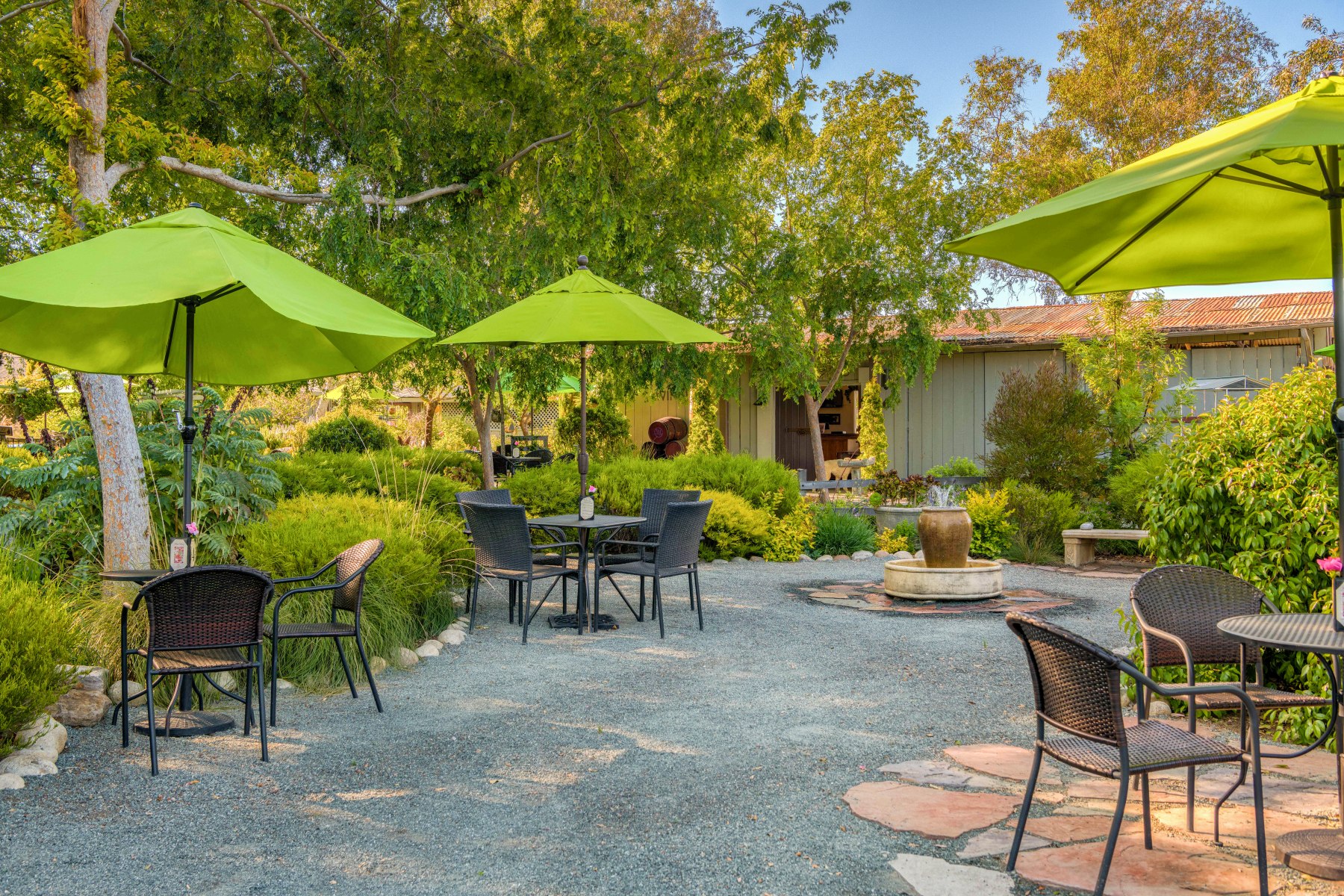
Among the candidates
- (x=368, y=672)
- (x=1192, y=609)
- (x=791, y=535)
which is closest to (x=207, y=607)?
(x=368, y=672)

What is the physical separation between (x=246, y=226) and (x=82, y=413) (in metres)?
2.48

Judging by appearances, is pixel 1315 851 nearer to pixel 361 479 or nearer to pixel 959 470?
pixel 361 479

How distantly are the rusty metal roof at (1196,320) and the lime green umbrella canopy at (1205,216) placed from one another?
1173 cm

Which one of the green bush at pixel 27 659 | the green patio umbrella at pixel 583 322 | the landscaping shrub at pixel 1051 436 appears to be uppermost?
the green patio umbrella at pixel 583 322

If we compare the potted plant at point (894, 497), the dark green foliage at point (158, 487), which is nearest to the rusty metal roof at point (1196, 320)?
the potted plant at point (894, 497)

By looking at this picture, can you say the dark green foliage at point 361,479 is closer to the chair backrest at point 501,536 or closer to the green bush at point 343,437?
the chair backrest at point 501,536

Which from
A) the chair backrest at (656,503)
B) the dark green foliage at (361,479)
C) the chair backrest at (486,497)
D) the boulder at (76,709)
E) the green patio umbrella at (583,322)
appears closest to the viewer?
the boulder at (76,709)

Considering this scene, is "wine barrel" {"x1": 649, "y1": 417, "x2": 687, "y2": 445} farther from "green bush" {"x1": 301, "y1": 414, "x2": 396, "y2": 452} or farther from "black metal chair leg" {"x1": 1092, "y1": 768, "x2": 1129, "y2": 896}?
"black metal chair leg" {"x1": 1092, "y1": 768, "x2": 1129, "y2": 896}

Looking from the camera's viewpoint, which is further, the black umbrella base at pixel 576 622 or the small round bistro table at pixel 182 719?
the black umbrella base at pixel 576 622

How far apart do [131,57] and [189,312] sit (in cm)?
588

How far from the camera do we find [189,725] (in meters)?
4.62

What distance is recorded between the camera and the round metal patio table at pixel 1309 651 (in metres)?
2.94

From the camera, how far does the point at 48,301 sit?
3.70m

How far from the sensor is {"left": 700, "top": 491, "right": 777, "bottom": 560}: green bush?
420 inches
